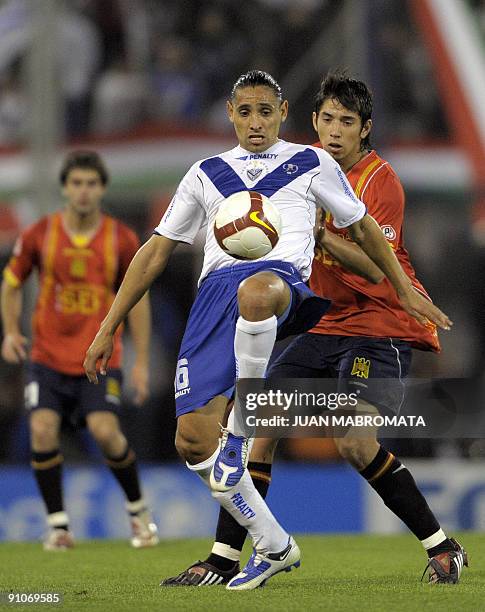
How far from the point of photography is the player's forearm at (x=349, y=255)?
556 cm

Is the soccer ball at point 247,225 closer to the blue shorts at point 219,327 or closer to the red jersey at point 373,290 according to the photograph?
the blue shorts at point 219,327

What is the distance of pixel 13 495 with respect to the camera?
33.0ft

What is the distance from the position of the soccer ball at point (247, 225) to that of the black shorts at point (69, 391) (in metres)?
3.09

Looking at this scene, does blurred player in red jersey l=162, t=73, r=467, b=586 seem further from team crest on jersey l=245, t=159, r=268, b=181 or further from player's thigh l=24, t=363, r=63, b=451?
player's thigh l=24, t=363, r=63, b=451

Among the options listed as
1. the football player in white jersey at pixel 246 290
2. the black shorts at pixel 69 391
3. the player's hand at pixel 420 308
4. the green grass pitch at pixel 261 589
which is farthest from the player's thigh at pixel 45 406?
the player's hand at pixel 420 308

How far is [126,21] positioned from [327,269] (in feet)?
28.8

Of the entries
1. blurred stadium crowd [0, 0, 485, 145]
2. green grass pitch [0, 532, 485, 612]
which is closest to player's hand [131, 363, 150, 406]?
green grass pitch [0, 532, 485, 612]

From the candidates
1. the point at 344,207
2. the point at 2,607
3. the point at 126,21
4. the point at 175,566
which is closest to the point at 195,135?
the point at 126,21

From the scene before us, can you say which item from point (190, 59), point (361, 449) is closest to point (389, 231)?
point (361, 449)

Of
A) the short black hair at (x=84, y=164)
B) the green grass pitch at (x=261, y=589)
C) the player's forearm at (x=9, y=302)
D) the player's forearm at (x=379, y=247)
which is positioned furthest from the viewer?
the player's forearm at (x=9, y=302)

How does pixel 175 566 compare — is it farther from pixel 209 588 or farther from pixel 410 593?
pixel 410 593

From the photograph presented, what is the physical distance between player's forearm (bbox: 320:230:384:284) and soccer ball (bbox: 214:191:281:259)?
423mm

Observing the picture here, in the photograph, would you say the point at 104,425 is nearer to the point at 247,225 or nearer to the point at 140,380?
the point at 140,380

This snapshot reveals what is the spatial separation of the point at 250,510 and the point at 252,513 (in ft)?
0.05
